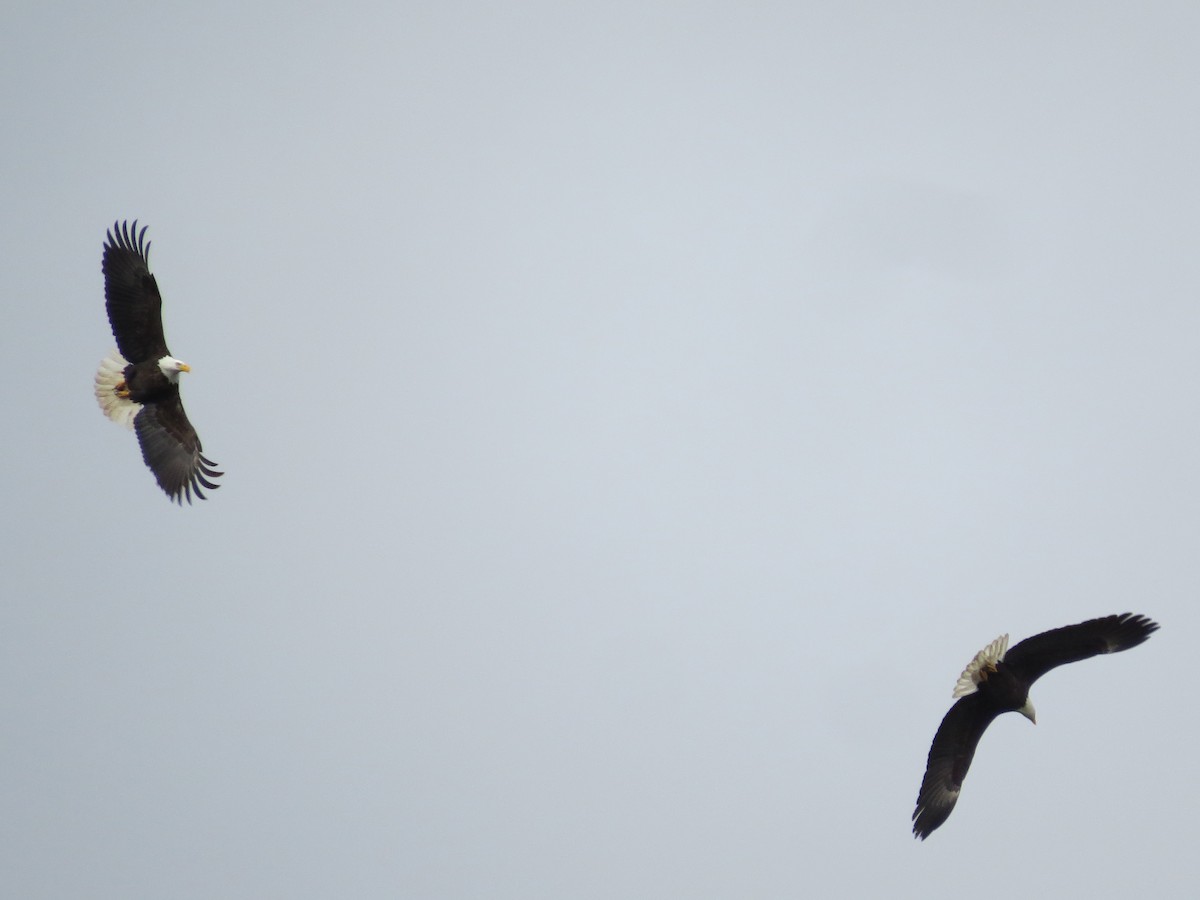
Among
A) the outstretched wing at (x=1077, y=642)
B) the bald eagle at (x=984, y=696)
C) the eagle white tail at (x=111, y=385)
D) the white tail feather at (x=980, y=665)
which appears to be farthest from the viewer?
the eagle white tail at (x=111, y=385)

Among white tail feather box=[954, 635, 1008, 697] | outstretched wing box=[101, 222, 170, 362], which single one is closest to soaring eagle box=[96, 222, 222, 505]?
outstretched wing box=[101, 222, 170, 362]

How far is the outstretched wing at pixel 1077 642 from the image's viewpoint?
12.4 metres

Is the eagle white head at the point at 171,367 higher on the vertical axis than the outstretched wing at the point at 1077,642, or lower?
higher

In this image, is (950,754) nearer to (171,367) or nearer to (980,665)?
(980,665)

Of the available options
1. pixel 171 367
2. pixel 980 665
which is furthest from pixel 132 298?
pixel 980 665

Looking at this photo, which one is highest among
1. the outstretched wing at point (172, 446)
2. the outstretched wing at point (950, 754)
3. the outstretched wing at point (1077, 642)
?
the outstretched wing at point (172, 446)

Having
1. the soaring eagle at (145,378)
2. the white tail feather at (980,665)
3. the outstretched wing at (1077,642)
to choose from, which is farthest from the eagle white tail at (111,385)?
the outstretched wing at (1077,642)

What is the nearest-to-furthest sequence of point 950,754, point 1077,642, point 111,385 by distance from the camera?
point 1077,642 → point 950,754 → point 111,385

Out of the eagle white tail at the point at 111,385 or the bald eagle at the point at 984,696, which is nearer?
the bald eagle at the point at 984,696

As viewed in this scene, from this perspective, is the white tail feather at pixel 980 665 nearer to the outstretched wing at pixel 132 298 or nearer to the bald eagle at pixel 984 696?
the bald eagle at pixel 984 696

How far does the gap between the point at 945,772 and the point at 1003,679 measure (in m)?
1.24

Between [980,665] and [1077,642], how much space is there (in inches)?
45.5

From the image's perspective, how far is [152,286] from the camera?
1404 cm

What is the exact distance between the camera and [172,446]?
14750 millimetres
